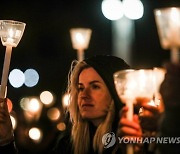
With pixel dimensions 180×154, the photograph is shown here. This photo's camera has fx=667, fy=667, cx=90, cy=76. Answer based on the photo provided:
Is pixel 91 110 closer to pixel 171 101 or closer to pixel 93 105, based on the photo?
pixel 93 105

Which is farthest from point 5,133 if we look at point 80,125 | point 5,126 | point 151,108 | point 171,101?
point 171,101

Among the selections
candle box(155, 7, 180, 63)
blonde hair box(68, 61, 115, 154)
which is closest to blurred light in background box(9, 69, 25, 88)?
blonde hair box(68, 61, 115, 154)

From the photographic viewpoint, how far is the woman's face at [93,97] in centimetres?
621

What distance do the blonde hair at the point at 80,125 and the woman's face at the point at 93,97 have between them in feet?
0.22

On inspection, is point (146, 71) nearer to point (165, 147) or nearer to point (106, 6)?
point (165, 147)

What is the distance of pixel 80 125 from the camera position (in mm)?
6484

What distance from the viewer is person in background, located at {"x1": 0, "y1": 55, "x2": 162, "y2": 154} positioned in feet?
20.4

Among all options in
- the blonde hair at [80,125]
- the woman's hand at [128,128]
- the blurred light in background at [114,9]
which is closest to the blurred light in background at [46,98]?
the blurred light in background at [114,9]

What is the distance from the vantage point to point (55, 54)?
36719 millimetres

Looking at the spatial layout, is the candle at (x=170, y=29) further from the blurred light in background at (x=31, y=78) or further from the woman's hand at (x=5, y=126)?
the blurred light in background at (x=31, y=78)

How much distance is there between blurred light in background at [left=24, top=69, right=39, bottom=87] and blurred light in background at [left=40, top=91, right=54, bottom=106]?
12.4 ft

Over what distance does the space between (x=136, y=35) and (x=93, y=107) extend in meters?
13.6

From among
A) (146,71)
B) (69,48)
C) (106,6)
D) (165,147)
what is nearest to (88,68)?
(146,71)

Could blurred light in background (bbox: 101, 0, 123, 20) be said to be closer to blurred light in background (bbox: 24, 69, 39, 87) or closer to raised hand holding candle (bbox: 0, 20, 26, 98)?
raised hand holding candle (bbox: 0, 20, 26, 98)
